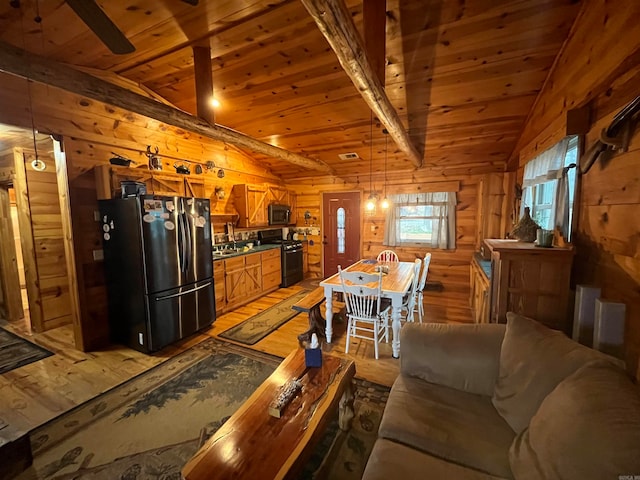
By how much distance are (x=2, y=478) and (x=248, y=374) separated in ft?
5.03

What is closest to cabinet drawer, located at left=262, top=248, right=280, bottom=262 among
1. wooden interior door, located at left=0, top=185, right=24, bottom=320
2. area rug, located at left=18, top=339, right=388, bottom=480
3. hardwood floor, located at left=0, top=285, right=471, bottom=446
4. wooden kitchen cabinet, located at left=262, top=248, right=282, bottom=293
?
wooden kitchen cabinet, located at left=262, top=248, right=282, bottom=293

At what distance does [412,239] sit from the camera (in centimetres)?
562

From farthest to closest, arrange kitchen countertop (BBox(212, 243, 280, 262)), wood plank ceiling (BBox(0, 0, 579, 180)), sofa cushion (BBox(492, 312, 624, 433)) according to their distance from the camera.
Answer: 1. kitchen countertop (BBox(212, 243, 280, 262))
2. wood plank ceiling (BBox(0, 0, 579, 180))
3. sofa cushion (BBox(492, 312, 624, 433))

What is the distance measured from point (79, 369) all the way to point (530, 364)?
149 inches

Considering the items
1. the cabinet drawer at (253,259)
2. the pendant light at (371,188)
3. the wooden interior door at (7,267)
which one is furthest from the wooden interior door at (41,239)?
the pendant light at (371,188)

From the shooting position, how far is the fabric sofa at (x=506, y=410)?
3.02ft

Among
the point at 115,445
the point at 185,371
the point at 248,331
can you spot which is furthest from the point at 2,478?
the point at 248,331

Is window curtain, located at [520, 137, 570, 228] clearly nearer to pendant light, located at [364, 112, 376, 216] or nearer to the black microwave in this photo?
pendant light, located at [364, 112, 376, 216]

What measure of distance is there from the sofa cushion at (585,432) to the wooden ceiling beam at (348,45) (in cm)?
200

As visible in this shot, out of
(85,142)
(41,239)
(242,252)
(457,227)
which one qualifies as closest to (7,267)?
(41,239)

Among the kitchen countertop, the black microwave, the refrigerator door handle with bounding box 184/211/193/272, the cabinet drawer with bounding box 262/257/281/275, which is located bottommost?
the cabinet drawer with bounding box 262/257/281/275

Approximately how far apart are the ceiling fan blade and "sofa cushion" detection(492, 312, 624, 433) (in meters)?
2.88

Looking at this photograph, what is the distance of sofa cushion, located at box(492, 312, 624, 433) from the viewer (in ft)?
4.15

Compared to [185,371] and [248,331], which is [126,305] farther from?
[248,331]
